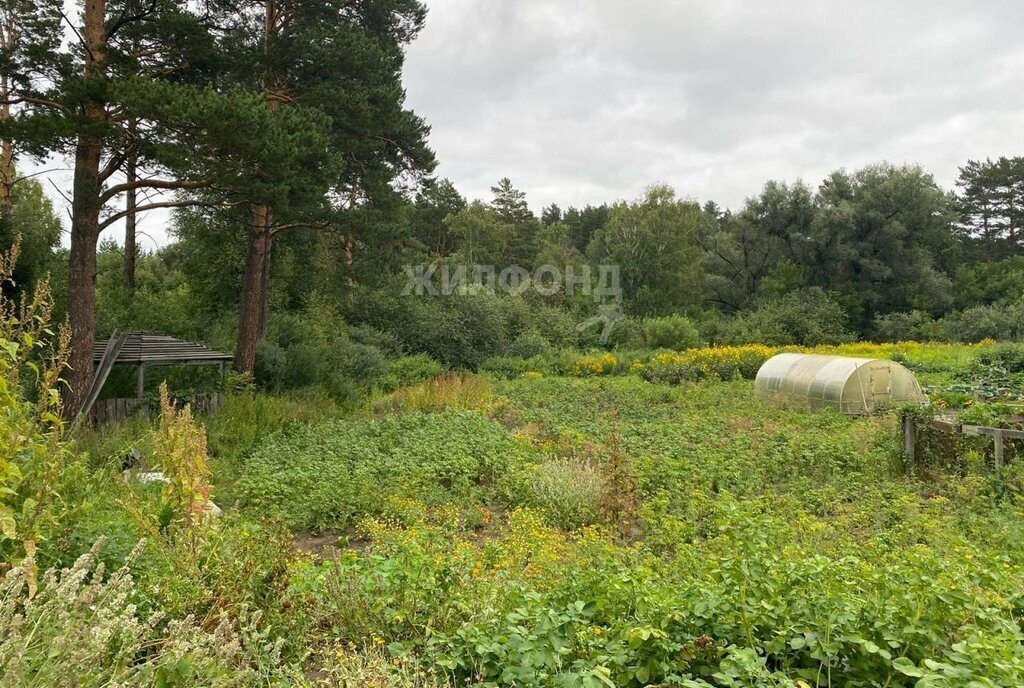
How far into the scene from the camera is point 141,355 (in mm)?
11094

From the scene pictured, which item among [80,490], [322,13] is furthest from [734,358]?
[80,490]

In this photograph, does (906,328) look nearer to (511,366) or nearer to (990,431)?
(511,366)

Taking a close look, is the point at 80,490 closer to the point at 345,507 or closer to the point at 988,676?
A: the point at 345,507

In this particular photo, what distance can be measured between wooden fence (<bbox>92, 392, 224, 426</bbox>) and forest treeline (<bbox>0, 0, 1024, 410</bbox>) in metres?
1.34

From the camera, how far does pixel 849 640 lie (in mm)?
2496

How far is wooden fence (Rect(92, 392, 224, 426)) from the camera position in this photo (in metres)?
10.6

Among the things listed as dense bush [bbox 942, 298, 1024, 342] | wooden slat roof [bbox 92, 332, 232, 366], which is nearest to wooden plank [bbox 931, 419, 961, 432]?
wooden slat roof [bbox 92, 332, 232, 366]

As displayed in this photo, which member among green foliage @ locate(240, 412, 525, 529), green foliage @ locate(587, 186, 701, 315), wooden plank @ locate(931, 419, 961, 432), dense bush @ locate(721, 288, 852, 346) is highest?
green foliage @ locate(587, 186, 701, 315)

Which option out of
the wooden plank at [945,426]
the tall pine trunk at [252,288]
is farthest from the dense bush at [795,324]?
the tall pine trunk at [252,288]

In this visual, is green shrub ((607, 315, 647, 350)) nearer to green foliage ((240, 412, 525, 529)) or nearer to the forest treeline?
the forest treeline

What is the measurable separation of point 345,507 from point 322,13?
480 inches

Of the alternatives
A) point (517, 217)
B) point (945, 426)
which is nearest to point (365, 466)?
point (945, 426)

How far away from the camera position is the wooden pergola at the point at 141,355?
387 inches

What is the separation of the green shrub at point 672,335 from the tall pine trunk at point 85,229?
22.3 m
